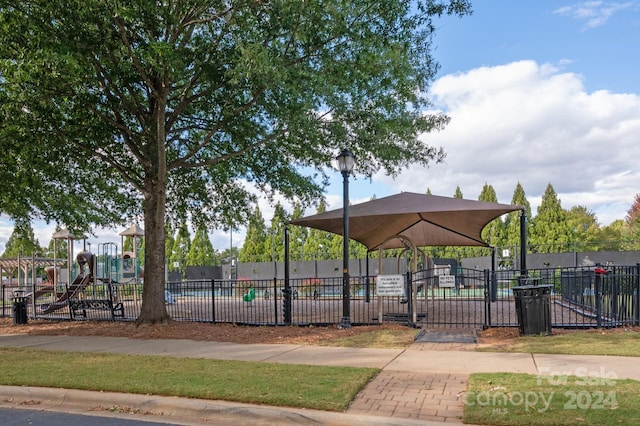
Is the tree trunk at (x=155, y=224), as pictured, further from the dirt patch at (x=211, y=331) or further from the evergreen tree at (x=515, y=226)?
the evergreen tree at (x=515, y=226)


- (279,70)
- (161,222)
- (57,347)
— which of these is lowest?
(57,347)

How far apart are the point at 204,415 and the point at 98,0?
26.8ft

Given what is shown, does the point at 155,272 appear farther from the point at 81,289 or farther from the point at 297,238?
the point at 297,238

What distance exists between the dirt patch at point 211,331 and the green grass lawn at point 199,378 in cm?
259

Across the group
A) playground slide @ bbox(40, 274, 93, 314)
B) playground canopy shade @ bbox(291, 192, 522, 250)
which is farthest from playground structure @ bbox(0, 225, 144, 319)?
playground canopy shade @ bbox(291, 192, 522, 250)

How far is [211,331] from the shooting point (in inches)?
491

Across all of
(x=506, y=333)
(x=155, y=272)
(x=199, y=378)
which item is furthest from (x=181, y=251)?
(x=199, y=378)

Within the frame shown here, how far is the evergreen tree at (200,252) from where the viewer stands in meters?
50.8

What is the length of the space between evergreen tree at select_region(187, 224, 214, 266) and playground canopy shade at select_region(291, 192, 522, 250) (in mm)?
34260

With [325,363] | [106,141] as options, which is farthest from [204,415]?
[106,141]

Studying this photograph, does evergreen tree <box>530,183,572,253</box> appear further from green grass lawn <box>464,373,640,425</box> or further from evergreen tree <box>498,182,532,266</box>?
green grass lawn <box>464,373,640,425</box>

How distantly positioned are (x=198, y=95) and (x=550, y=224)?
34894 mm

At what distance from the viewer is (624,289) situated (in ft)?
38.0

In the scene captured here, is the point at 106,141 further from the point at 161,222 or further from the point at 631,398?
the point at 631,398
